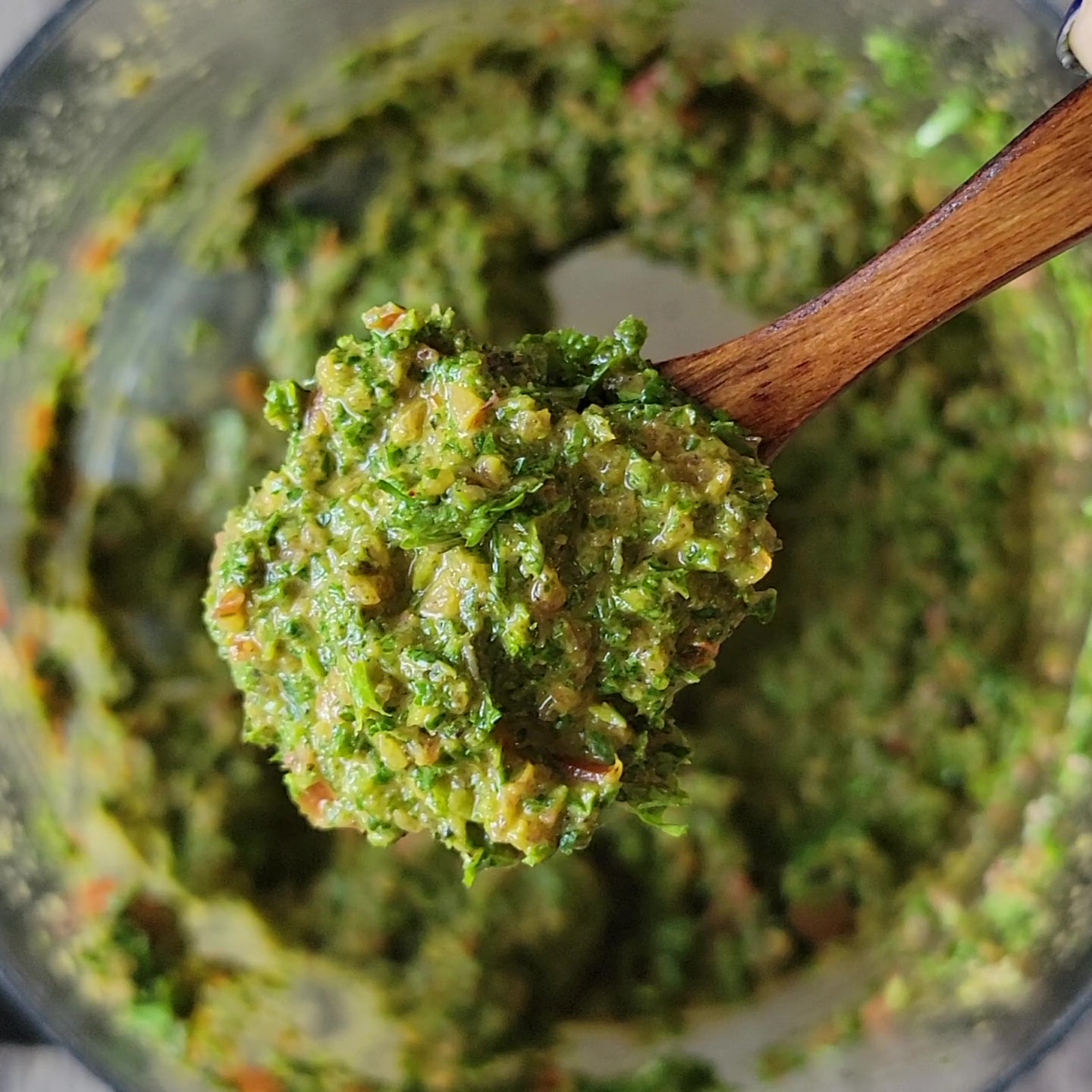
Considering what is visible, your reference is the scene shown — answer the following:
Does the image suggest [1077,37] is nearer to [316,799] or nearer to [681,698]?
[681,698]

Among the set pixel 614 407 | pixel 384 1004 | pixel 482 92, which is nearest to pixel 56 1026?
pixel 384 1004

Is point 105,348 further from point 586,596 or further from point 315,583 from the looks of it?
point 586,596

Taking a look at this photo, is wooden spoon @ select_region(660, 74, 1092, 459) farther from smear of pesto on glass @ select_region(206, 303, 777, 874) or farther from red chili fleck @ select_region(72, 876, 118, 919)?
red chili fleck @ select_region(72, 876, 118, 919)

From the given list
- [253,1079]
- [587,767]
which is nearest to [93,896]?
[253,1079]

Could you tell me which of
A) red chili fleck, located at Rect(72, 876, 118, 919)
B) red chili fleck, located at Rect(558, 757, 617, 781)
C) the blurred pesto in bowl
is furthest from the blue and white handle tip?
red chili fleck, located at Rect(72, 876, 118, 919)

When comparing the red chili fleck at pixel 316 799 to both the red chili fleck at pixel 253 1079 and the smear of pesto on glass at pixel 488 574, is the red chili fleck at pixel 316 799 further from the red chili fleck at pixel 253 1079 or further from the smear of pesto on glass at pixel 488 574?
the red chili fleck at pixel 253 1079

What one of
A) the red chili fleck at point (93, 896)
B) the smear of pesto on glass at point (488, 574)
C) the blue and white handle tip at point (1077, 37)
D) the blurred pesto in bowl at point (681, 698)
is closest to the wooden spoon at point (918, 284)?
the smear of pesto on glass at point (488, 574)
